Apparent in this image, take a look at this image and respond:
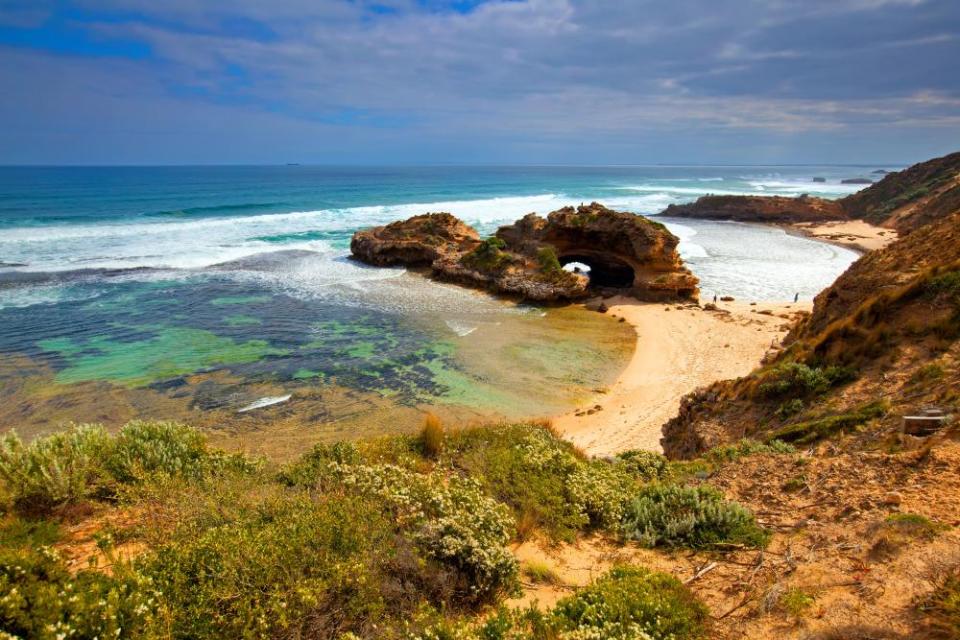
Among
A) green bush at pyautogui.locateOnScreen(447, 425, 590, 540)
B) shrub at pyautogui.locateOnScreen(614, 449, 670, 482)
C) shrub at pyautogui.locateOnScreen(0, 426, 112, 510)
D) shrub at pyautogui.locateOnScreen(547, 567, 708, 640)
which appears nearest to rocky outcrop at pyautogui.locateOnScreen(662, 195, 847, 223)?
shrub at pyautogui.locateOnScreen(614, 449, 670, 482)

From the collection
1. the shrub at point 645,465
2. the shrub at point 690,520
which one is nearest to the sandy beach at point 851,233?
the shrub at point 645,465

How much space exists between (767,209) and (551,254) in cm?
4615

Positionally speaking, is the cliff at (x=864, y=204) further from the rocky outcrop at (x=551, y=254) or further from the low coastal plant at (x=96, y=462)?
the low coastal plant at (x=96, y=462)

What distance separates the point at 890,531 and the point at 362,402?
12309 mm

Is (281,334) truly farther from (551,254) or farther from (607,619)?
(607,619)

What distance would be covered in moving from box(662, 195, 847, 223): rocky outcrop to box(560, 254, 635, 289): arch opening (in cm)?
3911

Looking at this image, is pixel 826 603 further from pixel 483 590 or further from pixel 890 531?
pixel 483 590

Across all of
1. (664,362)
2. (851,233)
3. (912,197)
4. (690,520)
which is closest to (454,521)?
(690,520)

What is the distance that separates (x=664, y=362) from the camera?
17766mm

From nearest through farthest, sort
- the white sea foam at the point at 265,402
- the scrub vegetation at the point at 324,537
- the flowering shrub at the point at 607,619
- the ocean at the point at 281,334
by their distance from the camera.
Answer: the scrub vegetation at the point at 324,537 → the flowering shrub at the point at 607,619 → the white sea foam at the point at 265,402 → the ocean at the point at 281,334

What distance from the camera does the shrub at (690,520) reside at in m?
5.39

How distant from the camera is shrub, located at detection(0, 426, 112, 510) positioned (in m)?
5.37

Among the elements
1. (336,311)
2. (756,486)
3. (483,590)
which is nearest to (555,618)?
(483,590)

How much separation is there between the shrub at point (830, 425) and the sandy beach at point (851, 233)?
39.7 m
